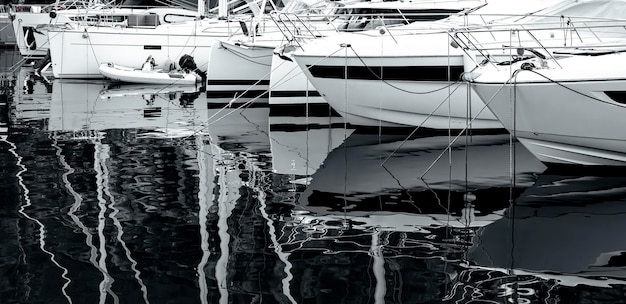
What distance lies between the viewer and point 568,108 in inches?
483

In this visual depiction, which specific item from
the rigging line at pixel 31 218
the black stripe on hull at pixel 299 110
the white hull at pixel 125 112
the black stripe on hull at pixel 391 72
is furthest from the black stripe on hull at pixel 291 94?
the rigging line at pixel 31 218

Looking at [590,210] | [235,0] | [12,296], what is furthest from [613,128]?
[235,0]

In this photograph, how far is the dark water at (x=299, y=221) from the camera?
7750mm

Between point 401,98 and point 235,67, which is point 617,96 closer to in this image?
point 401,98

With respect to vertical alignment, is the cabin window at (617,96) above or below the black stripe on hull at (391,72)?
below

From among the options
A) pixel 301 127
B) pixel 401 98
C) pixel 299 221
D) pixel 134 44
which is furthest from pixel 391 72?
pixel 134 44

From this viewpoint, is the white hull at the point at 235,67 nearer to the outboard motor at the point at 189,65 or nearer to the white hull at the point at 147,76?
the white hull at the point at 147,76

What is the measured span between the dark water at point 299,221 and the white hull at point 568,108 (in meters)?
0.32

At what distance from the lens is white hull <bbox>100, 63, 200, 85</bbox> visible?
2969 centimetres

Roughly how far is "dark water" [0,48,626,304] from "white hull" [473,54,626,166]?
1.06ft

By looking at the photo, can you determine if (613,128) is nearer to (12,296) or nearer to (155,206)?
(155,206)

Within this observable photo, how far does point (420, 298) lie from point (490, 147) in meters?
8.34

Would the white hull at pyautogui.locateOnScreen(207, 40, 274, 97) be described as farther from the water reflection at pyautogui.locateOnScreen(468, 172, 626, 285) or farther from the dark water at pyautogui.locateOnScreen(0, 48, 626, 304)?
the water reflection at pyautogui.locateOnScreen(468, 172, 626, 285)

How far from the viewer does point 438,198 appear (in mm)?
11328
